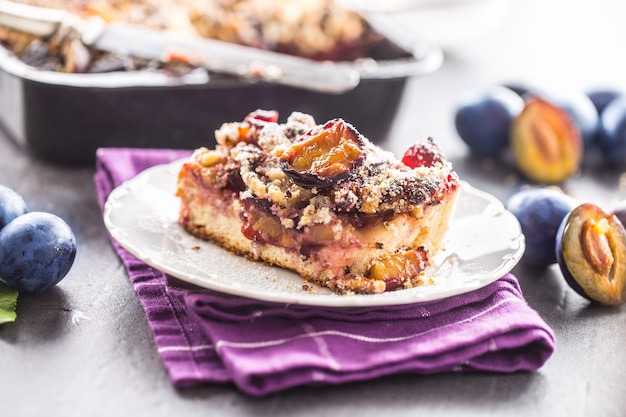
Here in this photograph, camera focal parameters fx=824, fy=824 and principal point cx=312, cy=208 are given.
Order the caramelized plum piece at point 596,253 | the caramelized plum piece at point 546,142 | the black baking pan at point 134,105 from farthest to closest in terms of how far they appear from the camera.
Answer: the caramelized plum piece at point 546,142
the black baking pan at point 134,105
the caramelized plum piece at point 596,253

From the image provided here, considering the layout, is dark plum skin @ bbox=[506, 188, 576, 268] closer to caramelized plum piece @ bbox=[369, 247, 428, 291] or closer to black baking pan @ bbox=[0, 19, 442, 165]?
caramelized plum piece @ bbox=[369, 247, 428, 291]

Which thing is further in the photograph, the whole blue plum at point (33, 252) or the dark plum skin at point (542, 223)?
the dark plum skin at point (542, 223)

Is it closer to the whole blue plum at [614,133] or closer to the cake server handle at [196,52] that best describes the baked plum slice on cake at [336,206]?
the cake server handle at [196,52]

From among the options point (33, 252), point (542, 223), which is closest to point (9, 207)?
point (33, 252)

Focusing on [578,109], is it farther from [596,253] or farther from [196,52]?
[196,52]

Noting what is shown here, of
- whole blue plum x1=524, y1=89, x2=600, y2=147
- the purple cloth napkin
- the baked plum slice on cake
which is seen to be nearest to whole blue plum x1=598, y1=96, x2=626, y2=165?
whole blue plum x1=524, y1=89, x2=600, y2=147

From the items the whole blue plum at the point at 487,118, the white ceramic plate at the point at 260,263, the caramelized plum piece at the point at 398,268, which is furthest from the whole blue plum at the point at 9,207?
the whole blue plum at the point at 487,118

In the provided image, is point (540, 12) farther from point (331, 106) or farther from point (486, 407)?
point (486, 407)
